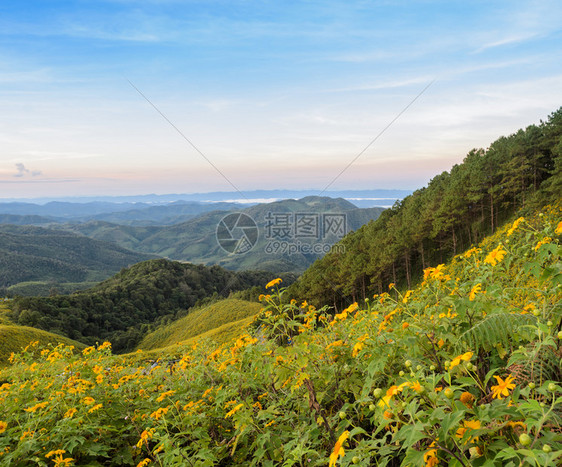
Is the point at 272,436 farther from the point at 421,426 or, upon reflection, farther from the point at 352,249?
the point at 352,249

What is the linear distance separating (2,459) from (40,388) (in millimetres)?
1291

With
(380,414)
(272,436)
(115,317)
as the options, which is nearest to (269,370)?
(272,436)

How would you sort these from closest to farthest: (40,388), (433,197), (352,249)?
(40,388) < (433,197) < (352,249)

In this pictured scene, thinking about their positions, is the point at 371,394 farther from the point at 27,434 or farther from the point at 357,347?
the point at 27,434

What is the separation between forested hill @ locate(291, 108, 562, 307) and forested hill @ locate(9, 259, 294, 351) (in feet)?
183

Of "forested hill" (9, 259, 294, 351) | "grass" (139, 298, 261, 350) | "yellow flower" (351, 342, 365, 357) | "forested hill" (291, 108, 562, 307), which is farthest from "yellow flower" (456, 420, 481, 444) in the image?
"forested hill" (9, 259, 294, 351)

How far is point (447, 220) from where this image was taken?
118ft

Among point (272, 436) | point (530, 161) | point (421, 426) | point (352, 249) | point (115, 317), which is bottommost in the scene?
point (115, 317)

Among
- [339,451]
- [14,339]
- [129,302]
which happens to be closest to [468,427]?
[339,451]

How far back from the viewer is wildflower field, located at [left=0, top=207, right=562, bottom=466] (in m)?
1.46

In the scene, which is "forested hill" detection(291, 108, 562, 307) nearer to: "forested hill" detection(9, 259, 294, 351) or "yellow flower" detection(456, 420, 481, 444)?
"yellow flower" detection(456, 420, 481, 444)

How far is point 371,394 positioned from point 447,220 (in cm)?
3786

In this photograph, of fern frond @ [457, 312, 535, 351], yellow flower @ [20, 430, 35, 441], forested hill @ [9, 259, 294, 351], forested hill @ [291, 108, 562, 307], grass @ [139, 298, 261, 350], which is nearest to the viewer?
fern frond @ [457, 312, 535, 351]

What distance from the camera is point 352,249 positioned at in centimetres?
4359
